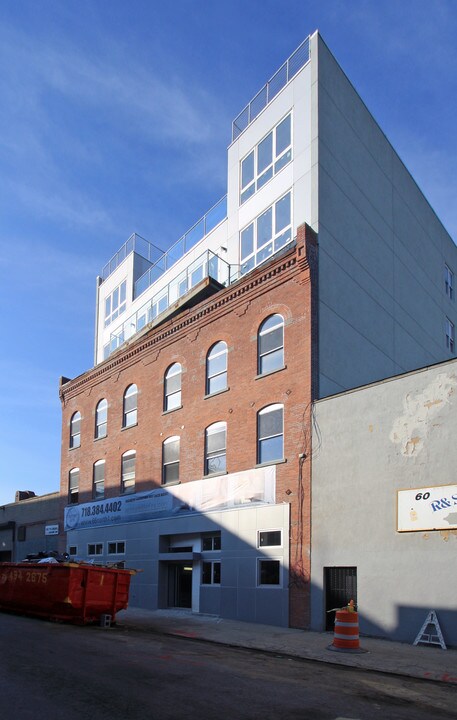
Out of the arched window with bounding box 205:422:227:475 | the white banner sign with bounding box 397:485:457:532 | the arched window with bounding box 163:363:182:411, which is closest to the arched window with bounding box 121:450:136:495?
the arched window with bounding box 163:363:182:411

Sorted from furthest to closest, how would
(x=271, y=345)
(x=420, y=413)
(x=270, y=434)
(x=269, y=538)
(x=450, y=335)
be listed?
(x=450, y=335), (x=271, y=345), (x=270, y=434), (x=269, y=538), (x=420, y=413)

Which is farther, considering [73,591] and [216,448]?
[216,448]

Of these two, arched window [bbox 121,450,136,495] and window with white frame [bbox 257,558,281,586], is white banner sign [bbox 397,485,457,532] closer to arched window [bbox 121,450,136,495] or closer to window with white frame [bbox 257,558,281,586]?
window with white frame [bbox 257,558,281,586]

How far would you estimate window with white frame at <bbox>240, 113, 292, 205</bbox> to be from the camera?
23156 millimetres

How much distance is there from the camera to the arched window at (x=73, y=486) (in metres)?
31.2

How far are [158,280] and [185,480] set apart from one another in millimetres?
11941

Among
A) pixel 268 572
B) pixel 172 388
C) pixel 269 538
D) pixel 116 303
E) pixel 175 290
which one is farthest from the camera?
pixel 116 303

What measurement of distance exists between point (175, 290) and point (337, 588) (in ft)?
53.2

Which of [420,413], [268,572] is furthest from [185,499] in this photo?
[420,413]

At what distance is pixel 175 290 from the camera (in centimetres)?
2936

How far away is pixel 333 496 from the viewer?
17.5 m

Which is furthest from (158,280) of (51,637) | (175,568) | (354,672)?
(354,672)

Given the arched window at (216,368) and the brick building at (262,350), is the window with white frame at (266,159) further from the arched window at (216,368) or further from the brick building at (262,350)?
the arched window at (216,368)

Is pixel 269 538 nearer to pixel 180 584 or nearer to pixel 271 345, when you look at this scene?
pixel 180 584
